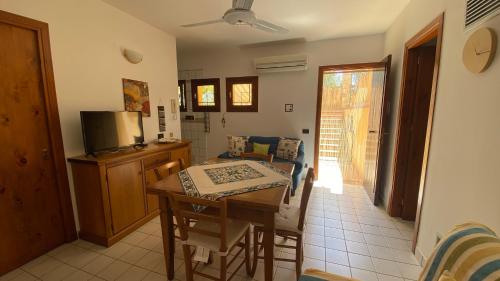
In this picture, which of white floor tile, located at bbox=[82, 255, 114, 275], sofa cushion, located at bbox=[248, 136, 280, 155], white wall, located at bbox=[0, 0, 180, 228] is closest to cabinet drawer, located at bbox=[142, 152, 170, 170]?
white wall, located at bbox=[0, 0, 180, 228]

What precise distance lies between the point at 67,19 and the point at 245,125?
3040mm

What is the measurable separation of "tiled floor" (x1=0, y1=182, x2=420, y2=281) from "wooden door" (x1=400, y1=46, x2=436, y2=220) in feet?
1.25

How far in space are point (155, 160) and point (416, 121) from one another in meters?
3.17

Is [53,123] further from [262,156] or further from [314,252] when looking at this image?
[314,252]

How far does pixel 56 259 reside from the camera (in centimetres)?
198

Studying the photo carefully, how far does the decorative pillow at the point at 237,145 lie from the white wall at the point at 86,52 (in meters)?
1.51

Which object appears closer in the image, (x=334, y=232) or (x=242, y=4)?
(x=242, y=4)

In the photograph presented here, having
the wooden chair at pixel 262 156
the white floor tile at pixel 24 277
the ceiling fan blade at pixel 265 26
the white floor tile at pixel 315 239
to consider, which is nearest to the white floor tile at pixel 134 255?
the white floor tile at pixel 24 277

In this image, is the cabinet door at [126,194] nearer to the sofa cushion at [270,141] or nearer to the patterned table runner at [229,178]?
the patterned table runner at [229,178]

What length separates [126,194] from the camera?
230 centimetres

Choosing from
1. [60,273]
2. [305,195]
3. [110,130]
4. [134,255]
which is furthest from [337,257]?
[110,130]

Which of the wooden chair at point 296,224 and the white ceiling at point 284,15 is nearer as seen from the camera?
the wooden chair at point 296,224

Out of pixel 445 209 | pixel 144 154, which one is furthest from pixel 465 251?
pixel 144 154

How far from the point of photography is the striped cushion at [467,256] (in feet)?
2.45
